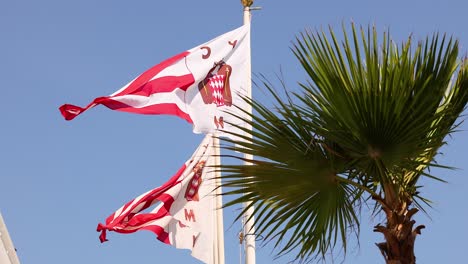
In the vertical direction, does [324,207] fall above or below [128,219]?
below

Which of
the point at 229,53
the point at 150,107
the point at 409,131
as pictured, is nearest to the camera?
the point at 409,131

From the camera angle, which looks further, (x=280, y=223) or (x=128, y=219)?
(x=128, y=219)

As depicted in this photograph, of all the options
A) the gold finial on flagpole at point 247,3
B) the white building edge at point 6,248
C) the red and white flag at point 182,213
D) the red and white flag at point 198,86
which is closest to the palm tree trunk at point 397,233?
the red and white flag at point 198,86

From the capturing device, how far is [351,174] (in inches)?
318

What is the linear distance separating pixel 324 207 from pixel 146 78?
28.9 feet

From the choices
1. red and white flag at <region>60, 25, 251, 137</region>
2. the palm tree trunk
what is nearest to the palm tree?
the palm tree trunk

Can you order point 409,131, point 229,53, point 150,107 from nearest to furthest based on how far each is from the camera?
1. point 409,131
2. point 150,107
3. point 229,53

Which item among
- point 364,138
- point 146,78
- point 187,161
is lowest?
point 364,138

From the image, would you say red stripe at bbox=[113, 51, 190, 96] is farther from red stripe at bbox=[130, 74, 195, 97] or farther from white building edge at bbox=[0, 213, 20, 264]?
white building edge at bbox=[0, 213, 20, 264]

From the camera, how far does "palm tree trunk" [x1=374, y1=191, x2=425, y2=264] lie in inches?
301

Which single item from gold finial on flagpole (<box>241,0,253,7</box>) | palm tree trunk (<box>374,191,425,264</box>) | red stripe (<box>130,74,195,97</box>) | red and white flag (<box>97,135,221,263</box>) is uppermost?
gold finial on flagpole (<box>241,0,253,7</box>)

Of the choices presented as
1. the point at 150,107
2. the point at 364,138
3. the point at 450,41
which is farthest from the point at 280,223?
the point at 150,107

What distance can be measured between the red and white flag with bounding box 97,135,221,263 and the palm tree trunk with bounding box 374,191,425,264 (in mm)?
8446

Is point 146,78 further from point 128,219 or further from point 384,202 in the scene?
point 384,202
